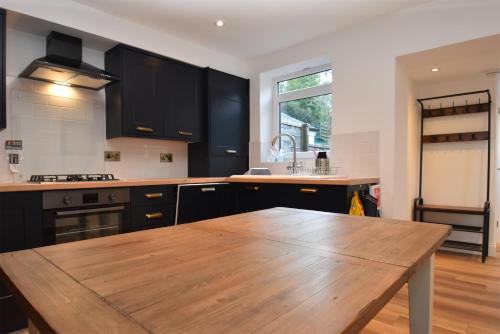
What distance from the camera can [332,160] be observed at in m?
2.93

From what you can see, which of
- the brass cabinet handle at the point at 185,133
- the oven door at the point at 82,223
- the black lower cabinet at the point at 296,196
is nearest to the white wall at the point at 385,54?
the black lower cabinet at the point at 296,196

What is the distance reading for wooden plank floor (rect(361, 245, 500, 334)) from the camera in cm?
173

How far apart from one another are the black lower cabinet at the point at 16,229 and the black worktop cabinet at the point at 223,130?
5.26 ft

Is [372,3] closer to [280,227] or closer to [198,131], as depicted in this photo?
[198,131]

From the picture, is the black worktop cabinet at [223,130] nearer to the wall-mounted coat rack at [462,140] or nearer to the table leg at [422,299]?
the wall-mounted coat rack at [462,140]

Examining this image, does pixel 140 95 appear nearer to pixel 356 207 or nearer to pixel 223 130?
pixel 223 130

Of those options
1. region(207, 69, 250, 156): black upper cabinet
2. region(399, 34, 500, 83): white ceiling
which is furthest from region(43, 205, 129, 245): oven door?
region(399, 34, 500, 83): white ceiling

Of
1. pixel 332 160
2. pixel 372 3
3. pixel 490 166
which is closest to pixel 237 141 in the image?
pixel 332 160

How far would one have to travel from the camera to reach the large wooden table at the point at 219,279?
1.34ft

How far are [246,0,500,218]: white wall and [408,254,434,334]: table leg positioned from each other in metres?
1.58

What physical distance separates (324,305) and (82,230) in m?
2.01

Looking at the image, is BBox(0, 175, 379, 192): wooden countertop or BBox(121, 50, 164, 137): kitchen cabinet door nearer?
BBox(0, 175, 379, 192): wooden countertop

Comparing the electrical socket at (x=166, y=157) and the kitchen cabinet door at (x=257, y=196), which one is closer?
the kitchen cabinet door at (x=257, y=196)

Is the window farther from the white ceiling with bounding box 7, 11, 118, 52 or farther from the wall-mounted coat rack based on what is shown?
the white ceiling with bounding box 7, 11, 118, 52
